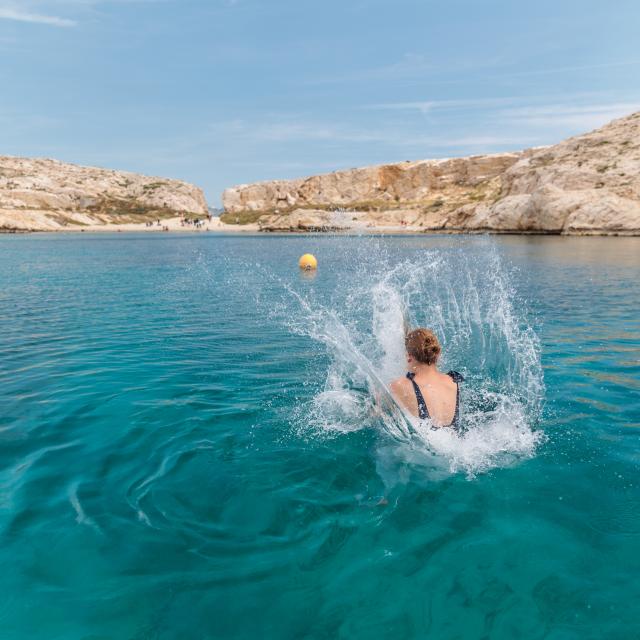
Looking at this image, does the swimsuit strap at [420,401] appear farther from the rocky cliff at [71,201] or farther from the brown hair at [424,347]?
the rocky cliff at [71,201]

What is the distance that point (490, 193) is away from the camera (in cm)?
10569

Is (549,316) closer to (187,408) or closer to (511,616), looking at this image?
(187,408)

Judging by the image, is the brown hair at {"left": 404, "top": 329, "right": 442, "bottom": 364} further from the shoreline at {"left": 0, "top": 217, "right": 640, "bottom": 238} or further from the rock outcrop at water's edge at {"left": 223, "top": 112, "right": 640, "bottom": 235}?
the rock outcrop at water's edge at {"left": 223, "top": 112, "right": 640, "bottom": 235}

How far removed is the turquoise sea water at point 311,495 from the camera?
4059mm

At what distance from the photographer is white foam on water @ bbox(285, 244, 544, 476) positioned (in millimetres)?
6484

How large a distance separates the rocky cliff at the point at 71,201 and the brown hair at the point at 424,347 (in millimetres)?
120445

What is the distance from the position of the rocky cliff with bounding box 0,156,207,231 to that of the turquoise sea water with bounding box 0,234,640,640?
11603cm

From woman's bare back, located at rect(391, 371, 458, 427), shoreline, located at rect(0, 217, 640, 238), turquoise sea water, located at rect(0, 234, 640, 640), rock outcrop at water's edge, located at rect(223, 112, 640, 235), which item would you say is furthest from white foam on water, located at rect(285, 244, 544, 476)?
shoreline, located at rect(0, 217, 640, 238)

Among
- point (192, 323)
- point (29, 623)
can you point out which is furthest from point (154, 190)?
point (29, 623)

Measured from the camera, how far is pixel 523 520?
5188 mm

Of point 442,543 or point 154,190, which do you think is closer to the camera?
point 442,543

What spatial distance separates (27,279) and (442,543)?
92.8ft

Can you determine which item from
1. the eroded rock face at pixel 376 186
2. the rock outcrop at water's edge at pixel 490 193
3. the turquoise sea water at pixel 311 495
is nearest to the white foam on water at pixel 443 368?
the turquoise sea water at pixel 311 495

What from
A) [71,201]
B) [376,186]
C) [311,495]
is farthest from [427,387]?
[71,201]
